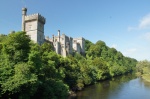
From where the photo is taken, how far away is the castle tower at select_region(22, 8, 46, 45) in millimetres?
52291

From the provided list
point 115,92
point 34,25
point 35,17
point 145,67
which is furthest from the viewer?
point 145,67

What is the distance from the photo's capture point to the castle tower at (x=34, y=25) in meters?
52.3

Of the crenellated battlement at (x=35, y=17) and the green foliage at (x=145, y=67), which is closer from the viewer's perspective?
the crenellated battlement at (x=35, y=17)

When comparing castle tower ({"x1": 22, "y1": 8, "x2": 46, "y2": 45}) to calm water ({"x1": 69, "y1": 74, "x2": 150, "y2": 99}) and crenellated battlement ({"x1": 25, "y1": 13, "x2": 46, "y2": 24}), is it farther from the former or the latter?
calm water ({"x1": 69, "y1": 74, "x2": 150, "y2": 99})

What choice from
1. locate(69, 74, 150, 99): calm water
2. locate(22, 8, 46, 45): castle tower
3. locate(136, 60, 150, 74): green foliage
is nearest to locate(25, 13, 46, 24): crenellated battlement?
locate(22, 8, 46, 45): castle tower

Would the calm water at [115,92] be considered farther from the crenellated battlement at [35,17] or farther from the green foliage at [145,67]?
the green foliage at [145,67]

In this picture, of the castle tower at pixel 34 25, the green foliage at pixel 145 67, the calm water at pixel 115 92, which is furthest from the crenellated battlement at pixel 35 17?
the green foliage at pixel 145 67

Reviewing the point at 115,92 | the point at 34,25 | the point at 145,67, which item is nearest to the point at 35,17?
the point at 34,25

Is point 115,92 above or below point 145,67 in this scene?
below

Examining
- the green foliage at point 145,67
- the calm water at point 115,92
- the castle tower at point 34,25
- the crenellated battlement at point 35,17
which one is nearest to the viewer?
the calm water at point 115,92

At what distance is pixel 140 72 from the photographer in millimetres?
111625

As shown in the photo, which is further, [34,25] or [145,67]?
[145,67]

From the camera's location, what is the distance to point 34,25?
2072 inches

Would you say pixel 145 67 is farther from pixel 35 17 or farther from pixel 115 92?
pixel 35 17
